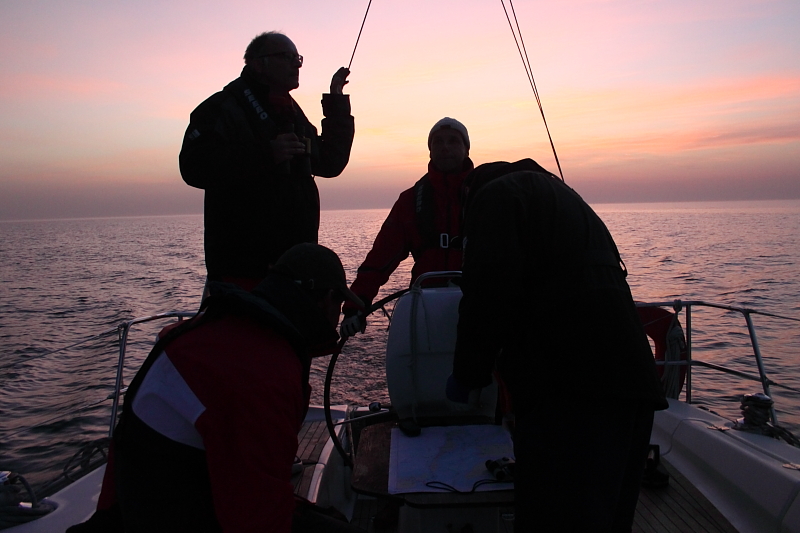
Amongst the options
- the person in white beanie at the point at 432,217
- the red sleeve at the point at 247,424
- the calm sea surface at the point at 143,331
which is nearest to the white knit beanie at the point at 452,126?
the person in white beanie at the point at 432,217

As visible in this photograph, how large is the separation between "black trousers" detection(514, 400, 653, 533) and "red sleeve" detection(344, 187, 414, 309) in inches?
60.1

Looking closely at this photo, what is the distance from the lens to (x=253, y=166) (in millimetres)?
2324

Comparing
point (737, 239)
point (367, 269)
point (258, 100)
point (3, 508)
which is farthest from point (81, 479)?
point (737, 239)

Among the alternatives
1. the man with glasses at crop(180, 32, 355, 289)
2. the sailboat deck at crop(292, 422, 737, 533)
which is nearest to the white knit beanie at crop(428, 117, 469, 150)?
the man with glasses at crop(180, 32, 355, 289)

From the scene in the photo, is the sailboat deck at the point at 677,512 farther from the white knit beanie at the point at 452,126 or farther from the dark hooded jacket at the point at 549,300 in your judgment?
the white knit beanie at the point at 452,126

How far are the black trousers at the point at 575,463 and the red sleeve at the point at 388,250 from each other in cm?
153

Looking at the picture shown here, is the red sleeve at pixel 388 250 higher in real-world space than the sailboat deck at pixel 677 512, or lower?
higher

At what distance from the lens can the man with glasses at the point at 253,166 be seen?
232 centimetres

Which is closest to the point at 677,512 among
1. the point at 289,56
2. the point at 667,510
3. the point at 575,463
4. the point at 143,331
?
the point at 667,510

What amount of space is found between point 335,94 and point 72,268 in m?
23.4

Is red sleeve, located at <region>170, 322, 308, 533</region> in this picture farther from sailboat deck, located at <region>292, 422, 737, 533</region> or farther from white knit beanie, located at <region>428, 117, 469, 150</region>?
white knit beanie, located at <region>428, 117, 469, 150</region>

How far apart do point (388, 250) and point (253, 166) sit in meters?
0.90

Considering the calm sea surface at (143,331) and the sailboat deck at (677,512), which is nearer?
the sailboat deck at (677,512)

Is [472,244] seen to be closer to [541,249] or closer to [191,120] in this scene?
[541,249]
